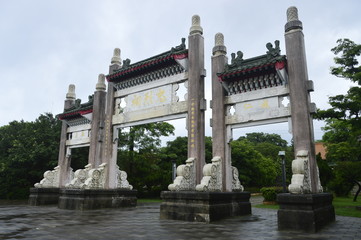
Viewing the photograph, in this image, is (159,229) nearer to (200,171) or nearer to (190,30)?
(200,171)

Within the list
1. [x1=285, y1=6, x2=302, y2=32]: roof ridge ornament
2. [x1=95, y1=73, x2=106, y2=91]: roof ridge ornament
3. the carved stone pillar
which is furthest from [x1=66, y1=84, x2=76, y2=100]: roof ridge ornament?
[x1=285, y1=6, x2=302, y2=32]: roof ridge ornament

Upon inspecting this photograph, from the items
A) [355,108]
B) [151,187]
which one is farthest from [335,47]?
[151,187]

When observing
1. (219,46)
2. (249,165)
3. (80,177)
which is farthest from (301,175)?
(249,165)

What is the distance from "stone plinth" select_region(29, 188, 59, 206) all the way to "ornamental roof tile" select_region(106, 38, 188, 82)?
7706 mm

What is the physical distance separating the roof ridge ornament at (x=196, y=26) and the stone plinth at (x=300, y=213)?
7.41 meters

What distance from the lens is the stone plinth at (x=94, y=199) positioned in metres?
13.2

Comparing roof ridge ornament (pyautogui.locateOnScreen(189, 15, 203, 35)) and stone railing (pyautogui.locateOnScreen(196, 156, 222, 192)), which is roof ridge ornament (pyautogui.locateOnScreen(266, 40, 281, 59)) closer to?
roof ridge ornament (pyautogui.locateOnScreen(189, 15, 203, 35))

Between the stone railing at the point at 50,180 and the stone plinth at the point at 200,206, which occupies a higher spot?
the stone railing at the point at 50,180

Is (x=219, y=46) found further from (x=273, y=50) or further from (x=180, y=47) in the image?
(x=273, y=50)

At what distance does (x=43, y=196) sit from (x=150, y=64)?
1029cm

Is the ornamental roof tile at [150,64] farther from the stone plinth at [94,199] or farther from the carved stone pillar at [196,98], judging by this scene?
the stone plinth at [94,199]

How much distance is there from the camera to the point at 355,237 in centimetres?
632

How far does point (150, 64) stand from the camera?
13266mm

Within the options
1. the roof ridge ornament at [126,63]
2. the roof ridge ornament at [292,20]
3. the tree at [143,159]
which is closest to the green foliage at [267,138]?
the tree at [143,159]
